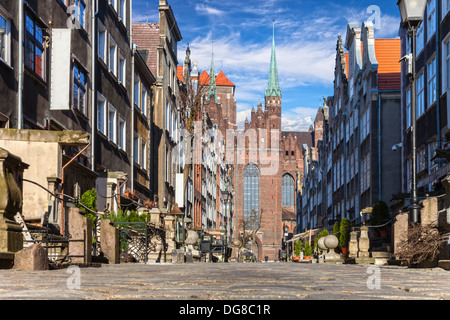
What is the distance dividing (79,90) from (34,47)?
4.07 meters

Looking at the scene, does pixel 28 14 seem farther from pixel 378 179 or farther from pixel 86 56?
pixel 378 179

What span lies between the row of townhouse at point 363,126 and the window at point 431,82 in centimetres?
1028

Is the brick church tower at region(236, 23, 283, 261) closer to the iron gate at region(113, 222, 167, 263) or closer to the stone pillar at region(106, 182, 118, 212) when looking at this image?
the stone pillar at region(106, 182, 118, 212)

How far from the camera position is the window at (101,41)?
23503 mm

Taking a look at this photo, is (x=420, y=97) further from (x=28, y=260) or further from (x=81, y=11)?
(x=28, y=260)

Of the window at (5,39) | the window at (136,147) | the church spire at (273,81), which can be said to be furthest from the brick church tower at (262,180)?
the window at (5,39)

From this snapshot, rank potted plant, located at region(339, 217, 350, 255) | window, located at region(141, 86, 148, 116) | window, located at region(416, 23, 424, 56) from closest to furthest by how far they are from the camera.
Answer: window, located at region(416, 23, 424, 56) → window, located at region(141, 86, 148, 116) → potted plant, located at region(339, 217, 350, 255)

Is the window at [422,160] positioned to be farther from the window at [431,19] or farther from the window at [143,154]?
the window at [143,154]

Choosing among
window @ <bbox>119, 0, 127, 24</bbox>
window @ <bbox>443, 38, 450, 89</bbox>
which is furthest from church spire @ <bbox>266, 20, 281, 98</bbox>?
window @ <bbox>443, 38, 450, 89</bbox>

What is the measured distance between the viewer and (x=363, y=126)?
38.4 metres

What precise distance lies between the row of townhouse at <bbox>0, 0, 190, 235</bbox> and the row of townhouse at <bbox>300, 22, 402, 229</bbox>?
36.6 ft

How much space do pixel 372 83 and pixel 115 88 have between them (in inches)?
621

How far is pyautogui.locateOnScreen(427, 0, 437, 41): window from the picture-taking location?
2394cm
